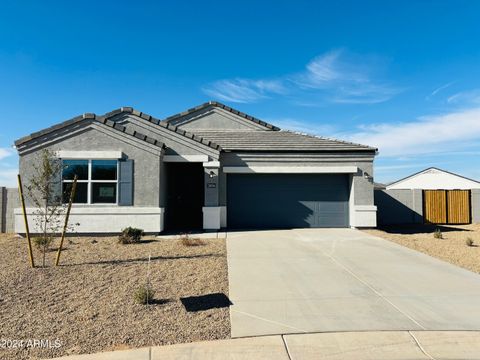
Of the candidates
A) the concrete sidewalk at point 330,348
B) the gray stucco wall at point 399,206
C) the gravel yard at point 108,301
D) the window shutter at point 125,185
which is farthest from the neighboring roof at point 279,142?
the concrete sidewalk at point 330,348

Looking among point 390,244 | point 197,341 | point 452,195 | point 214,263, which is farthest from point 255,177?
point 452,195

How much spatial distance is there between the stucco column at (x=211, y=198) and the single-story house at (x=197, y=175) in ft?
0.13

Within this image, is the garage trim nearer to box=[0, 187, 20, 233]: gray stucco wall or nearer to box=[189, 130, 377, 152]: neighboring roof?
box=[189, 130, 377, 152]: neighboring roof

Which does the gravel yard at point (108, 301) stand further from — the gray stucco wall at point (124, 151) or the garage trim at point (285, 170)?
the garage trim at point (285, 170)

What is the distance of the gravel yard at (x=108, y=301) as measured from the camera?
166 inches

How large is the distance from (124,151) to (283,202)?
23.0ft

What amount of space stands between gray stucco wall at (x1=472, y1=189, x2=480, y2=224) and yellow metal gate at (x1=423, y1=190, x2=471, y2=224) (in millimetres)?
298

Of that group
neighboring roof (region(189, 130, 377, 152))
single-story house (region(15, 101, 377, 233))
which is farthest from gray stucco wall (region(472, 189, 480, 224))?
neighboring roof (region(189, 130, 377, 152))

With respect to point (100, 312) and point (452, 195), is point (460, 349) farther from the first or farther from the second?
point (452, 195)

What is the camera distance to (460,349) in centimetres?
401

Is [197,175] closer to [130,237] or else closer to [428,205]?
[130,237]

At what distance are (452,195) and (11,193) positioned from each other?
2219 centimetres

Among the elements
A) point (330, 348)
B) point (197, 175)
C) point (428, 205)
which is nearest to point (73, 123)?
point (197, 175)

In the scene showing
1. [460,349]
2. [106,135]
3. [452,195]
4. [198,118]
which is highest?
[198,118]
